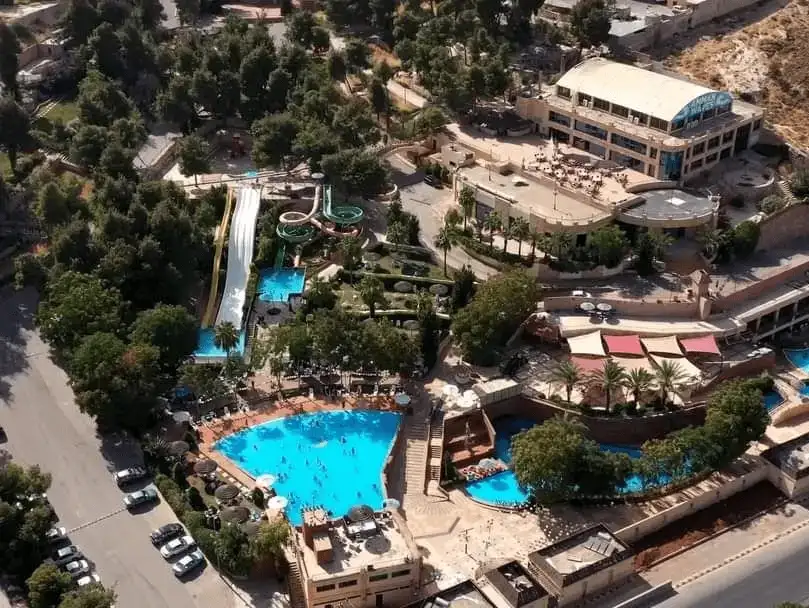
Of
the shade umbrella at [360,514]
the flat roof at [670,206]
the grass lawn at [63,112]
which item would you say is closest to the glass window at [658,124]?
the flat roof at [670,206]

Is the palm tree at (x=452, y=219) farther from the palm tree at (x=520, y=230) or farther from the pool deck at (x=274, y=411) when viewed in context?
the pool deck at (x=274, y=411)

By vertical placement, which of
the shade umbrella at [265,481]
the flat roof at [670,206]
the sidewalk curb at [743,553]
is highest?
the flat roof at [670,206]

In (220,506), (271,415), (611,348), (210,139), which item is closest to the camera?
(220,506)

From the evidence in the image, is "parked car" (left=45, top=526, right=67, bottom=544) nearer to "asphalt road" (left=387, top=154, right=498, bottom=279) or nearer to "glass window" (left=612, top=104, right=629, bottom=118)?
"asphalt road" (left=387, top=154, right=498, bottom=279)

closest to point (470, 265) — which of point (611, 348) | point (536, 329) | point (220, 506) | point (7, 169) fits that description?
point (536, 329)

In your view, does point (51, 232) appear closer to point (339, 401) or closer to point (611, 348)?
point (339, 401)

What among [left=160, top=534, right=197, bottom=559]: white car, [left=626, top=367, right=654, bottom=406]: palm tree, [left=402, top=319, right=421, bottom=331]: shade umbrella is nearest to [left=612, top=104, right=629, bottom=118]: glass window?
[left=626, top=367, right=654, bottom=406]: palm tree

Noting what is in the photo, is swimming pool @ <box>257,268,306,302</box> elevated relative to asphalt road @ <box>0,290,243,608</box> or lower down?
elevated
